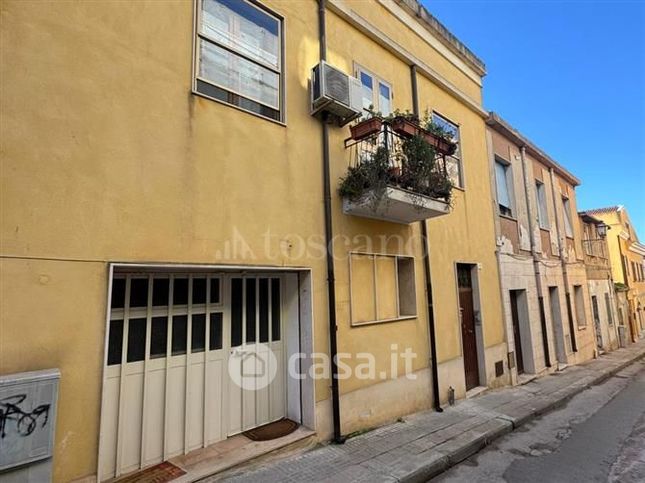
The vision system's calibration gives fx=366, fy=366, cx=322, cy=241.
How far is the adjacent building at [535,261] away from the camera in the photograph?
10.4 meters

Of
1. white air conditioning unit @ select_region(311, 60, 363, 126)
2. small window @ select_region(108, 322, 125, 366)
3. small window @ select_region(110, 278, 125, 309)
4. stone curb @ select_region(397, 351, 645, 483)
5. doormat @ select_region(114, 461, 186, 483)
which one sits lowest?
stone curb @ select_region(397, 351, 645, 483)

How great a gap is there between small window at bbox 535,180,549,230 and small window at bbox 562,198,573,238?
8.42 feet

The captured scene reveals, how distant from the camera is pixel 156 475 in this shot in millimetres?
3752

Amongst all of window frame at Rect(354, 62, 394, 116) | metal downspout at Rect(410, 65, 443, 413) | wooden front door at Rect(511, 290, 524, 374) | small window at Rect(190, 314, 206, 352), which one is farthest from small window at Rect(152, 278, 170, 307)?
wooden front door at Rect(511, 290, 524, 374)

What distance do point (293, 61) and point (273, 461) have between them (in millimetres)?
5384

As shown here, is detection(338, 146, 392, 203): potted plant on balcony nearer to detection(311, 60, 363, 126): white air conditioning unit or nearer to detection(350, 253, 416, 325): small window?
detection(311, 60, 363, 126): white air conditioning unit

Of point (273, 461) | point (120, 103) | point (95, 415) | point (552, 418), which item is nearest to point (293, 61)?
point (120, 103)

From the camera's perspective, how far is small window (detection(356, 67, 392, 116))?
664 cm

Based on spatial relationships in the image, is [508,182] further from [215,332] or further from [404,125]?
[215,332]

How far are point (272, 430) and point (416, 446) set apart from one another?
6.48 feet

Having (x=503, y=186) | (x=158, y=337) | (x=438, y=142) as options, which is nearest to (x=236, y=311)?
(x=158, y=337)

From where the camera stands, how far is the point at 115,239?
349 centimetres

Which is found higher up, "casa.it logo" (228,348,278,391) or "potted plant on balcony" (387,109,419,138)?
"potted plant on balcony" (387,109,419,138)

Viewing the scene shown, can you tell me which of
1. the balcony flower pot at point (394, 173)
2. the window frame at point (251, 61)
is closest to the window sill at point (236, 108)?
the window frame at point (251, 61)
